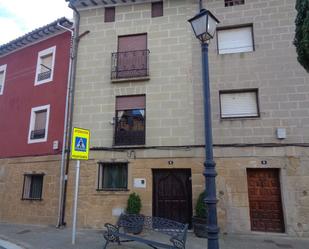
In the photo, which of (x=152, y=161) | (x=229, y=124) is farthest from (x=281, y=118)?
(x=152, y=161)

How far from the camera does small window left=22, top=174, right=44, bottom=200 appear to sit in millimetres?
10836

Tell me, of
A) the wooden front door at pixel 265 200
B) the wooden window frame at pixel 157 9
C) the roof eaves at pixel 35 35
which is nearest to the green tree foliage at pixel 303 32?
the wooden front door at pixel 265 200

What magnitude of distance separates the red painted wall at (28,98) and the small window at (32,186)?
909mm

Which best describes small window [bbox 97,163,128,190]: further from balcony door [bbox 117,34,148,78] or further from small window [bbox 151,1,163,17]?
small window [bbox 151,1,163,17]

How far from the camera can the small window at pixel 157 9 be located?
423 inches

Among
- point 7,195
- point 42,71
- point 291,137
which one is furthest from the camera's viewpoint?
point 42,71

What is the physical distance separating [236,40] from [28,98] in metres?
8.74

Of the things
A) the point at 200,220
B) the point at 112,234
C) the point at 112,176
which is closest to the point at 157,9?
the point at 112,176

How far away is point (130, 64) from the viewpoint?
10453 millimetres

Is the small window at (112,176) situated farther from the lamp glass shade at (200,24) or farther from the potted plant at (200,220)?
the lamp glass shade at (200,24)

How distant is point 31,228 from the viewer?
9.51m

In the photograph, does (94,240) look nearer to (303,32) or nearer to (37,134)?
(37,134)

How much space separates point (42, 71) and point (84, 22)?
2.83m

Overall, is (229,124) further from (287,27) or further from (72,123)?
(72,123)
